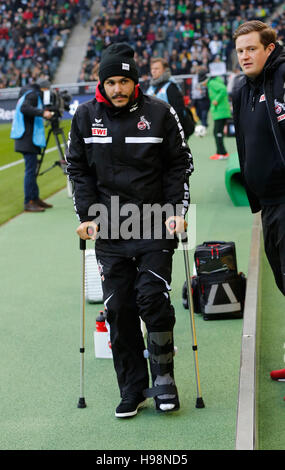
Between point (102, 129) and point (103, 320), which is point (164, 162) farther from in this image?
point (103, 320)

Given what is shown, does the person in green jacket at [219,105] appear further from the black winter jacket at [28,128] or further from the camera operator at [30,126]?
the black winter jacket at [28,128]

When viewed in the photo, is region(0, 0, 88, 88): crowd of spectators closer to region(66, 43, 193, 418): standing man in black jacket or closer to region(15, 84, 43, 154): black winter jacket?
region(15, 84, 43, 154): black winter jacket

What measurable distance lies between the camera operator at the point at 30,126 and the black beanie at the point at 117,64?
779cm

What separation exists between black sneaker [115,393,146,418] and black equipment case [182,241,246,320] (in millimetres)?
2068

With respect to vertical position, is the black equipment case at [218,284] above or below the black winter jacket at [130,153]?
below

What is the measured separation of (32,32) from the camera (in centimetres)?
5047

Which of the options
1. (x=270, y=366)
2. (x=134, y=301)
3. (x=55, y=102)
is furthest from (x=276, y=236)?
(x=55, y=102)

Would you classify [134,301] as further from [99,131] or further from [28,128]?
[28,128]

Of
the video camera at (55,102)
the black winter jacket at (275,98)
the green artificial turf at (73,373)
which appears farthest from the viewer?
the video camera at (55,102)

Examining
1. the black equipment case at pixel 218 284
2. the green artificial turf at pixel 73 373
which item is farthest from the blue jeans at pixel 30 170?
the black equipment case at pixel 218 284

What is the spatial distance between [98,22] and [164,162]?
45692 mm

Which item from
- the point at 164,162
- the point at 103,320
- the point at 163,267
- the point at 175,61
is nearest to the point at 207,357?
the point at 103,320

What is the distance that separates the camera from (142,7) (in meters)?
48.9

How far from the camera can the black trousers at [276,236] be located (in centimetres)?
470
